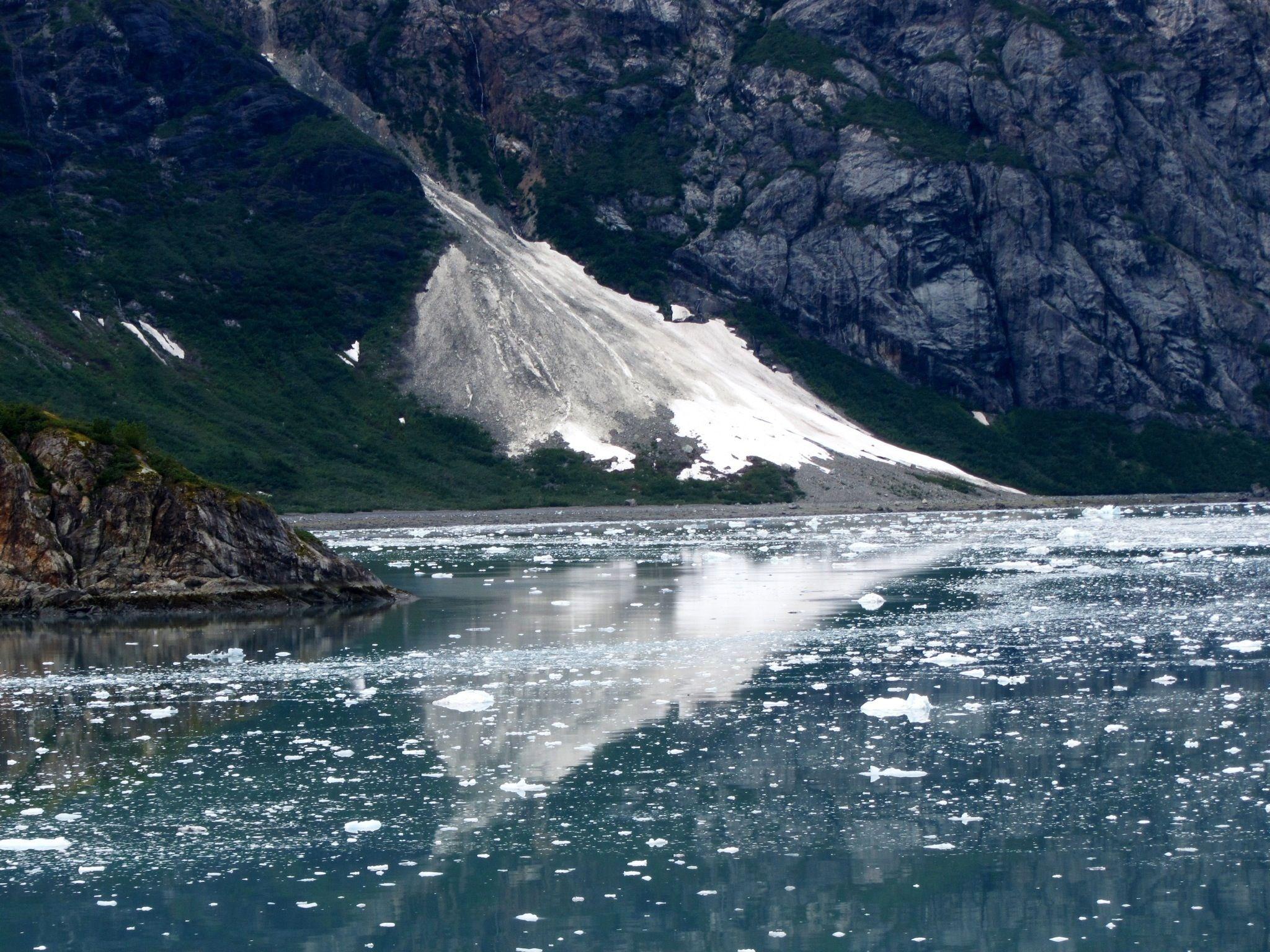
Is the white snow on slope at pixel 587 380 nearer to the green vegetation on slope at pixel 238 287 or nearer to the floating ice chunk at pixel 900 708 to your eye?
the green vegetation on slope at pixel 238 287

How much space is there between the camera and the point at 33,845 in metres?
16.5

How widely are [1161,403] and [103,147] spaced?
108 metres

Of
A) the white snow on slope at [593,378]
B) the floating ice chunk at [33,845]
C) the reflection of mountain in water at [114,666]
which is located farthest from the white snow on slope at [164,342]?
the floating ice chunk at [33,845]

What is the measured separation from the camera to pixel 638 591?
45.1 metres

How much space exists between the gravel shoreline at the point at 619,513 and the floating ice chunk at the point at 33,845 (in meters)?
68.2

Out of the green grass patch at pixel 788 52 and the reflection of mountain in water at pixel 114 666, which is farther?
the green grass patch at pixel 788 52

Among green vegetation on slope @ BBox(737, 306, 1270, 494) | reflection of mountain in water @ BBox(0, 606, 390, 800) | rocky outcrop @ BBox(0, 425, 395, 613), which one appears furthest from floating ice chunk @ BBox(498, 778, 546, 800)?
green vegetation on slope @ BBox(737, 306, 1270, 494)

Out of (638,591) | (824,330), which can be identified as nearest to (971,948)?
(638,591)

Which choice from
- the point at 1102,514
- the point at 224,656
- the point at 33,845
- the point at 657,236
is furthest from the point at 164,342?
the point at 33,845

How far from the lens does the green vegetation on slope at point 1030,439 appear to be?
449 feet

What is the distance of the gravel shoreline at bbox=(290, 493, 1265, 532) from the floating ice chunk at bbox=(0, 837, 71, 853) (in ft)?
224

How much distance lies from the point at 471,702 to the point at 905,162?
131725 millimetres

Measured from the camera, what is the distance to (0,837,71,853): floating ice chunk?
16.5 meters

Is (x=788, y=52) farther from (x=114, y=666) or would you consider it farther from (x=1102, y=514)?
(x=114, y=666)
